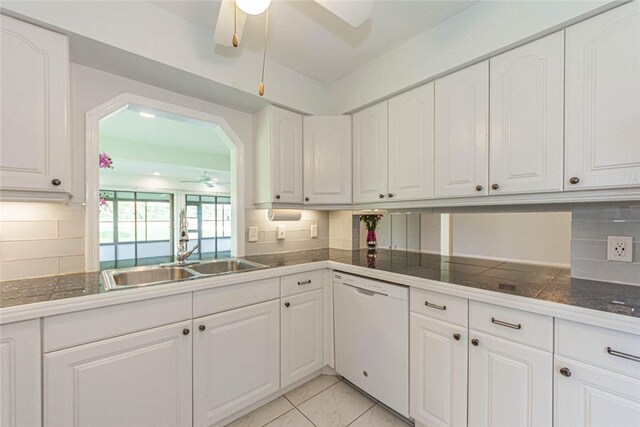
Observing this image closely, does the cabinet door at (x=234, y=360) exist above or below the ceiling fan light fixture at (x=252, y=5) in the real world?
below

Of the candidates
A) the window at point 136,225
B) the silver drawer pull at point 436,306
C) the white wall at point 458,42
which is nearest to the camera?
the white wall at point 458,42

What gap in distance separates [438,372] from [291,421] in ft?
3.00

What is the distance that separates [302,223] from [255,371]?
51.3 inches

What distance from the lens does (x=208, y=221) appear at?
6.64 meters

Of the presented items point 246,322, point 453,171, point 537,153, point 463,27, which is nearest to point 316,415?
point 246,322

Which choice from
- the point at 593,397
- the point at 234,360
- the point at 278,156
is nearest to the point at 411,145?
the point at 278,156

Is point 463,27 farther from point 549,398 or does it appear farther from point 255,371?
point 255,371

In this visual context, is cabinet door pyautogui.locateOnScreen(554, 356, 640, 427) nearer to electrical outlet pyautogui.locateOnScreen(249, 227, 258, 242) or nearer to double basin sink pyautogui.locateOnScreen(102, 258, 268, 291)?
double basin sink pyautogui.locateOnScreen(102, 258, 268, 291)

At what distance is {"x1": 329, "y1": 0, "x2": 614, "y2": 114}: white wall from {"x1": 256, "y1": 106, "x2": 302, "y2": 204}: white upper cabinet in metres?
0.51

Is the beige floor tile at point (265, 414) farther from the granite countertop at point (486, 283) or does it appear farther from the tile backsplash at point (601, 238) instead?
the tile backsplash at point (601, 238)

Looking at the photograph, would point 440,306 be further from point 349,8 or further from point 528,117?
point 349,8

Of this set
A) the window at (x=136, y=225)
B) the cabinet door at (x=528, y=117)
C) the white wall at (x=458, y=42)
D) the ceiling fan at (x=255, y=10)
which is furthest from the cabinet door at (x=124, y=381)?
the window at (x=136, y=225)

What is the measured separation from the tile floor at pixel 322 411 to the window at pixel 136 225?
4.57m

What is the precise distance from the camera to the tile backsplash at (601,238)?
1231 millimetres
